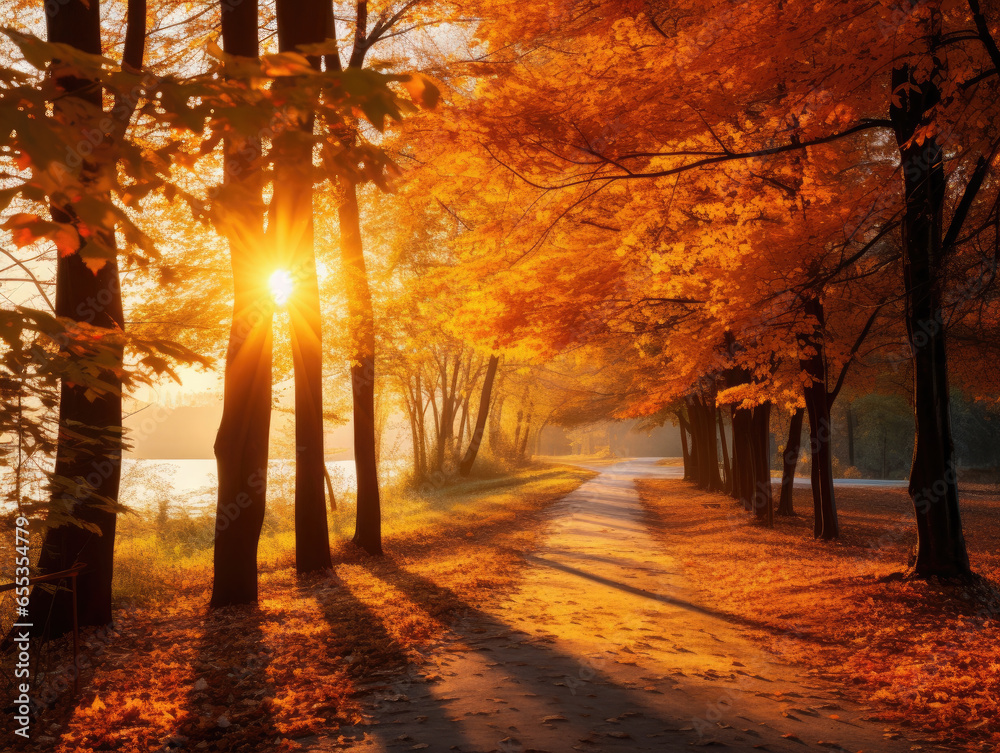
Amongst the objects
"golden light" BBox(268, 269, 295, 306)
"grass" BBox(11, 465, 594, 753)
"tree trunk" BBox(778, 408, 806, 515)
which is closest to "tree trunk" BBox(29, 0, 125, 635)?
"grass" BBox(11, 465, 594, 753)

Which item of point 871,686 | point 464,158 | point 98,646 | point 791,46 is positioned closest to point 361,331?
point 464,158

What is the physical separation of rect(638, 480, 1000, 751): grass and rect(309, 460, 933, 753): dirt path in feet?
1.22

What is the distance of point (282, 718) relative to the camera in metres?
4.42

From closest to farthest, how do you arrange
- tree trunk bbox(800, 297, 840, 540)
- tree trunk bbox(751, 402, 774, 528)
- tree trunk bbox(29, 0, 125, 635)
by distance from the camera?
tree trunk bbox(29, 0, 125, 635) < tree trunk bbox(800, 297, 840, 540) < tree trunk bbox(751, 402, 774, 528)

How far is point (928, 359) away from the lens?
7812mm

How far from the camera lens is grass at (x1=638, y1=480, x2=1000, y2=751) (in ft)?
15.8

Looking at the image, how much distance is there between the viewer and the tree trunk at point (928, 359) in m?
7.64

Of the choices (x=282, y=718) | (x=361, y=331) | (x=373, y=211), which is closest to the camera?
(x=282, y=718)

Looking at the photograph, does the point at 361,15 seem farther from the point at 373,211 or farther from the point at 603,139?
Result: the point at 603,139

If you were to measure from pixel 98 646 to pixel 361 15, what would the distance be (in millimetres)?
9992

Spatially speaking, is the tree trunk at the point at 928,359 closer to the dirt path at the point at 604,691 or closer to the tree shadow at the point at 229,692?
the dirt path at the point at 604,691

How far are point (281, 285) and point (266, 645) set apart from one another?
480 centimetres

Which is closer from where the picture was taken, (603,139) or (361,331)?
(603,139)

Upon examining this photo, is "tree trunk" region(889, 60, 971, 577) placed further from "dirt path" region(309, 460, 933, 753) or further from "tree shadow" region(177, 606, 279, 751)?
"tree shadow" region(177, 606, 279, 751)
